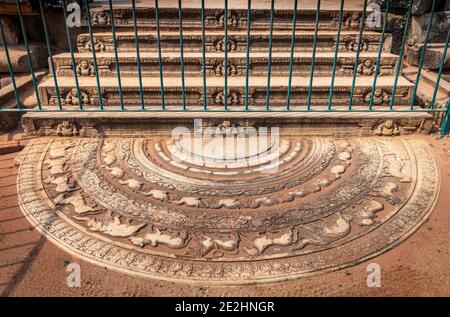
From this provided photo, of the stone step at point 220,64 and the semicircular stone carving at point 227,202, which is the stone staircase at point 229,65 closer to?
the stone step at point 220,64

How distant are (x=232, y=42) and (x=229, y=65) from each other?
502mm

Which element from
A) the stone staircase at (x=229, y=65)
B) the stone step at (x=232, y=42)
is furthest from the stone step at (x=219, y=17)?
the stone step at (x=232, y=42)

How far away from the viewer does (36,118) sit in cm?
380

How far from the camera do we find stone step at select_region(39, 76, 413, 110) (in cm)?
400

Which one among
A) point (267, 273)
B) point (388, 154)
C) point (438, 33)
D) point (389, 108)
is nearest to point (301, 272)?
point (267, 273)

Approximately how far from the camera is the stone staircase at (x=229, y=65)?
13.2ft

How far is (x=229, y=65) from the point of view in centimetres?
432

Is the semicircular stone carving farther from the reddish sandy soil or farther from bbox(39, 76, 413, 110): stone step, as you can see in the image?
bbox(39, 76, 413, 110): stone step

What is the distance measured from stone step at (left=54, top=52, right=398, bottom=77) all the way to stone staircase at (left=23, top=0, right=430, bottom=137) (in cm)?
1

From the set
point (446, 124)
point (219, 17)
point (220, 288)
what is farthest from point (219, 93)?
point (446, 124)

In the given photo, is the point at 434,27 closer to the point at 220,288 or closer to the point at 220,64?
the point at 220,64

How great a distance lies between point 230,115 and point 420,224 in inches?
82.6

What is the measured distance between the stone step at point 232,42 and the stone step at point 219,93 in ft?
2.58
